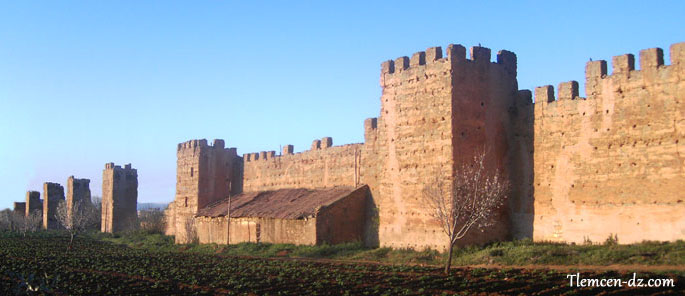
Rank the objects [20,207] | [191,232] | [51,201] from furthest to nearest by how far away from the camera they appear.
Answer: [20,207] → [51,201] → [191,232]

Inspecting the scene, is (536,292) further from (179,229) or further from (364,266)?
(179,229)

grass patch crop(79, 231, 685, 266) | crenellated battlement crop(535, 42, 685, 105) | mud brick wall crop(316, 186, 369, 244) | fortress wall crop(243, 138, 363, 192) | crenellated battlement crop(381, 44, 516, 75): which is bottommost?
grass patch crop(79, 231, 685, 266)

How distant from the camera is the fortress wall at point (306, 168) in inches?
1177

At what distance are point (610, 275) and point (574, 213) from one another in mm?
5583

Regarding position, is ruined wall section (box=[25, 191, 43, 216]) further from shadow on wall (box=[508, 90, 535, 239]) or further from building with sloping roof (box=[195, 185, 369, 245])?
shadow on wall (box=[508, 90, 535, 239])

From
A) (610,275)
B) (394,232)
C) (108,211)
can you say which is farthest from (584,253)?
(108,211)

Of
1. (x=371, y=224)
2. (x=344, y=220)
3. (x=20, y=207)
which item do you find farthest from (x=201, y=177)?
(x=20, y=207)

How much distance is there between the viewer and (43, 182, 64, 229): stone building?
63.3m

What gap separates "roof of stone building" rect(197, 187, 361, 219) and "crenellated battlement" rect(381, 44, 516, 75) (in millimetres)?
6552

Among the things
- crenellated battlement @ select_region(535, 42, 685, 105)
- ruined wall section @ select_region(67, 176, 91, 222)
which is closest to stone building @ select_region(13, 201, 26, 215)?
ruined wall section @ select_region(67, 176, 91, 222)

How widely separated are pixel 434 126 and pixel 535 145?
3.49 meters

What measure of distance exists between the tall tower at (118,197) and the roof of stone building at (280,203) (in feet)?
58.6

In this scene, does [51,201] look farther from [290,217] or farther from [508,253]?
[508,253]

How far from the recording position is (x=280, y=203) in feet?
103
